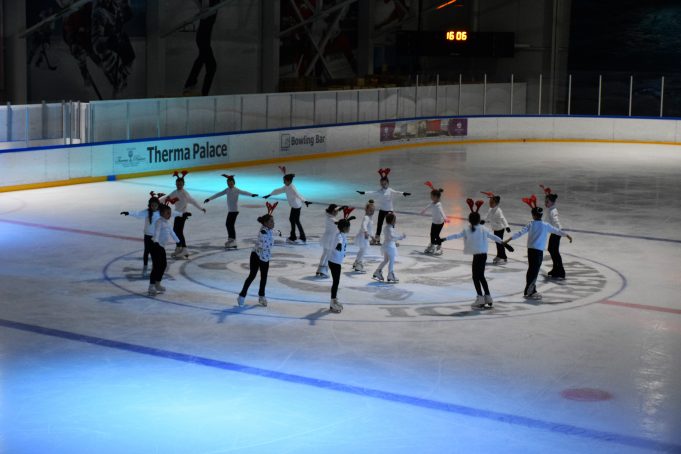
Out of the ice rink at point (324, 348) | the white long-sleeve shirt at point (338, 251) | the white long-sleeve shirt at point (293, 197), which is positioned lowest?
the ice rink at point (324, 348)

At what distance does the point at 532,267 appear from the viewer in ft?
49.0

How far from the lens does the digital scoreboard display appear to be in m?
45.4

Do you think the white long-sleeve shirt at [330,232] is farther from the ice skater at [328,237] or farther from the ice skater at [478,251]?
the ice skater at [478,251]

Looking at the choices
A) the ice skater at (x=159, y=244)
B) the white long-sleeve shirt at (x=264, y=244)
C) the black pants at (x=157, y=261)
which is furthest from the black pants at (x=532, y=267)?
the black pants at (x=157, y=261)

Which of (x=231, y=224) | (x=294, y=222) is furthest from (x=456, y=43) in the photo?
(x=231, y=224)

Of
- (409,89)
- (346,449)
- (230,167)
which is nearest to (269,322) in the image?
(346,449)

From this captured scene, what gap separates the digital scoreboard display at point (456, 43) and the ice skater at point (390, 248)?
30529mm

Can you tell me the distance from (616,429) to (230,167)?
22.4 metres

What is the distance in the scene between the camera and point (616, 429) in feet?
32.2

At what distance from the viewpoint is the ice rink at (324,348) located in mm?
9617

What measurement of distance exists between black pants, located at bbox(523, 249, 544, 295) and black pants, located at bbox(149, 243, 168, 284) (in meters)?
5.07

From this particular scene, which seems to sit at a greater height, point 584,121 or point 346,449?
point 584,121

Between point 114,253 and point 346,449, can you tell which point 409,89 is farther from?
point 346,449

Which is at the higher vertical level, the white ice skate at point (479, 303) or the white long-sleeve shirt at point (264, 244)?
the white long-sleeve shirt at point (264, 244)
